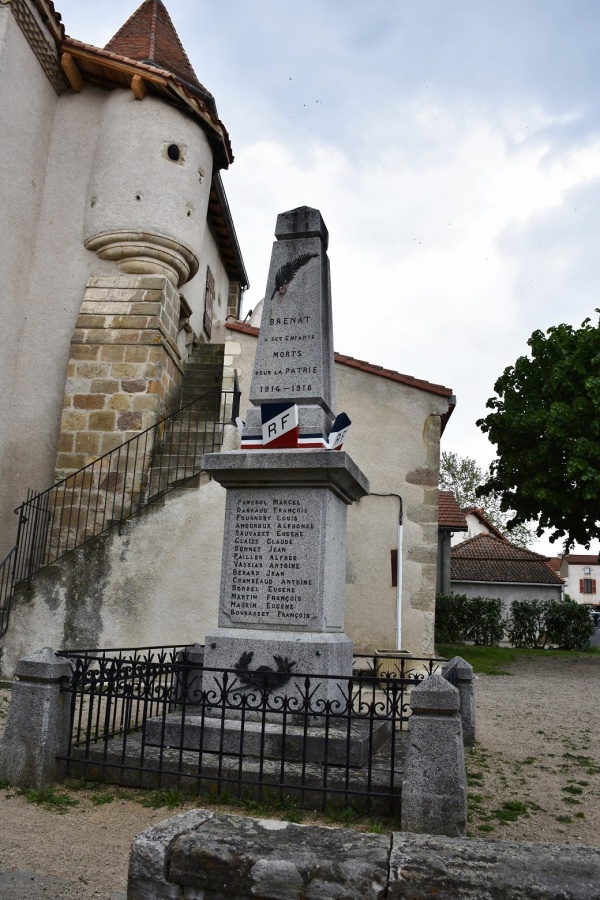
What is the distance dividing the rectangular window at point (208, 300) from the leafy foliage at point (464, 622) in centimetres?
1054

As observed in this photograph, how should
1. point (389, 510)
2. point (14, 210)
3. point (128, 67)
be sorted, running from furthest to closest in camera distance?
1. point (128, 67)
2. point (14, 210)
3. point (389, 510)

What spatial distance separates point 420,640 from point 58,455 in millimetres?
6464

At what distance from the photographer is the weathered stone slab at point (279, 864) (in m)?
1.80

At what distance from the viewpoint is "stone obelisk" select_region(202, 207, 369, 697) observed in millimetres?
5516

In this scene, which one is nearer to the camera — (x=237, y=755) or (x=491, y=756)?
(x=237, y=755)

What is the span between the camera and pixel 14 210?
1248cm

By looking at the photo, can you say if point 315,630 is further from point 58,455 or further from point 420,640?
point 58,455

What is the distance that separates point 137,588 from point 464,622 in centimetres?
1407

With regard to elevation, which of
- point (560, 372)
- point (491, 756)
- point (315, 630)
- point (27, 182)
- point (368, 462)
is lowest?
point (491, 756)

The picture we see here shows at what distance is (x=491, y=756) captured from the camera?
6559 mm

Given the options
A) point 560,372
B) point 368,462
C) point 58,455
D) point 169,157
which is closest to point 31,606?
point 58,455

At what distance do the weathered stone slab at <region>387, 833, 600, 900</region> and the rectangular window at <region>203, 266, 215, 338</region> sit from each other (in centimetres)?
1609

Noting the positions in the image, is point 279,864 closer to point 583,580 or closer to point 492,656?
point 492,656

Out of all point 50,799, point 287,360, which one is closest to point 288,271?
point 287,360
